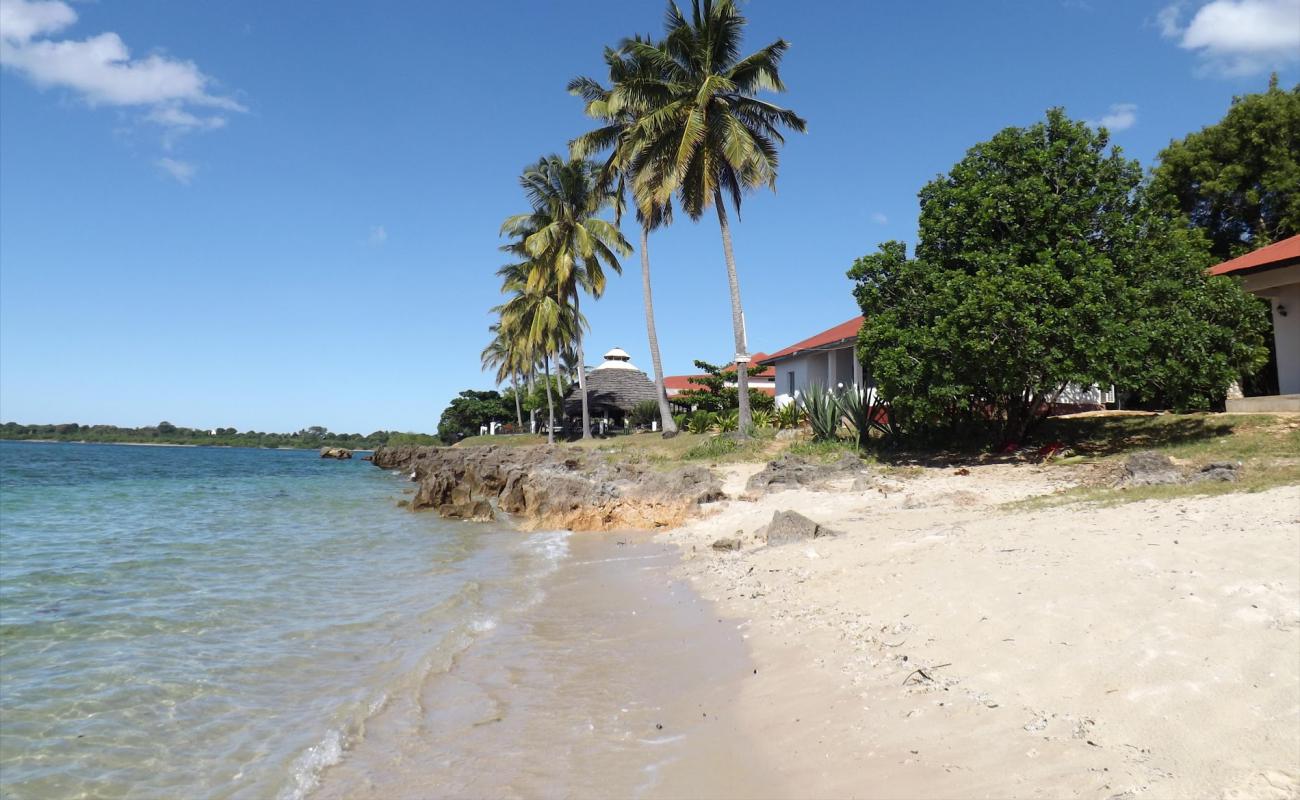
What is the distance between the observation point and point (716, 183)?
71.9 ft

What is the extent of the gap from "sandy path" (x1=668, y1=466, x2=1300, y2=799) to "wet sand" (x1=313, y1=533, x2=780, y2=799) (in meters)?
0.31

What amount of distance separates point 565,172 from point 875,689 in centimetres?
3273

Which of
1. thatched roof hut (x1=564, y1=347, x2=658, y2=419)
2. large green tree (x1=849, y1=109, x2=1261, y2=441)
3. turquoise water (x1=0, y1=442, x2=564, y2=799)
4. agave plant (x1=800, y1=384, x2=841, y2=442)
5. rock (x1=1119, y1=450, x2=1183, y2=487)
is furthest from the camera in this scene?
thatched roof hut (x1=564, y1=347, x2=658, y2=419)

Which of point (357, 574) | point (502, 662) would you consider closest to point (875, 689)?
point (502, 662)

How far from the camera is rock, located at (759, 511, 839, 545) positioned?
9016 mm

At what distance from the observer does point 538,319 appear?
3572cm

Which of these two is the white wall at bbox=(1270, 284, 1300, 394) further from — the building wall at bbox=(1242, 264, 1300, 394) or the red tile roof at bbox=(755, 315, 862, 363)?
the red tile roof at bbox=(755, 315, 862, 363)

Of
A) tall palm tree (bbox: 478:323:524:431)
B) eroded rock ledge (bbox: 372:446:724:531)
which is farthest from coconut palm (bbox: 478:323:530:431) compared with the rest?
eroded rock ledge (bbox: 372:446:724:531)

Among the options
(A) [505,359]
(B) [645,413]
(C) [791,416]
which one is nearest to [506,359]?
(A) [505,359]

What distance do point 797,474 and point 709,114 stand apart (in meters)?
13.0

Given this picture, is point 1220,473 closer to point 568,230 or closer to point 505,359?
point 568,230

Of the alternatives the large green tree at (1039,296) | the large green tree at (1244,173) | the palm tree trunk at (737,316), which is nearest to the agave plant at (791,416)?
the palm tree trunk at (737,316)

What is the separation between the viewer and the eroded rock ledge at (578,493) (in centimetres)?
1495

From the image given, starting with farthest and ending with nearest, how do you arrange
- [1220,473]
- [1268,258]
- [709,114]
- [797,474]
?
[709,114] → [1268,258] → [797,474] → [1220,473]
